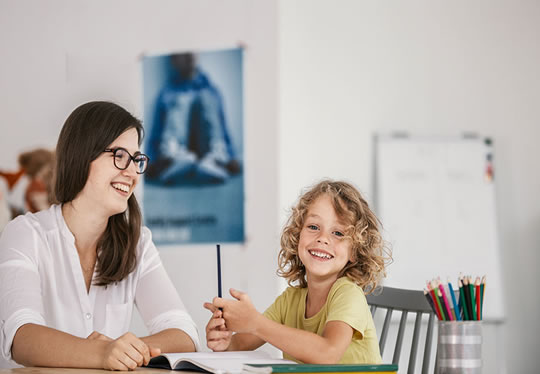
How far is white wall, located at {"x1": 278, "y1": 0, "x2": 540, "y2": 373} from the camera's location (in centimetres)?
368

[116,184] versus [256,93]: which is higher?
[256,93]

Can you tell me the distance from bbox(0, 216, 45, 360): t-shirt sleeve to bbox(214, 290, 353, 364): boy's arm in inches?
18.9

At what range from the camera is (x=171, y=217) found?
3664 mm

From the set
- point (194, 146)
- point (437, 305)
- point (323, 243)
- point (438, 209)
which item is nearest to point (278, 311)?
point (323, 243)

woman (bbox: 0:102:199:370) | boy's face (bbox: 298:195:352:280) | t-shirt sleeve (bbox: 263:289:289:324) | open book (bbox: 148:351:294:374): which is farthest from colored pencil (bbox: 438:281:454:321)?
woman (bbox: 0:102:199:370)

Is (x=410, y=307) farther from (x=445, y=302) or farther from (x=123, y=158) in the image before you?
(x=123, y=158)

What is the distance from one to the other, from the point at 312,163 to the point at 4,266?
7.68 feet

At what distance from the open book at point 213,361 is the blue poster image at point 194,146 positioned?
2220 mm

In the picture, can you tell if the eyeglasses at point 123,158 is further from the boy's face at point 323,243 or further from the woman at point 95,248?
the boy's face at point 323,243

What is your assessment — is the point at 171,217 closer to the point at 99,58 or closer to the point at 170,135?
the point at 170,135

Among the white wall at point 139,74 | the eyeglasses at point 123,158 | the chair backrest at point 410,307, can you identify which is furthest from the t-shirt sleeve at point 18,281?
the white wall at point 139,74

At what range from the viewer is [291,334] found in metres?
1.23

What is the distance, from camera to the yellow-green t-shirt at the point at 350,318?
1309mm

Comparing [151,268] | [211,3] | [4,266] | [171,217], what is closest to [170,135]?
[171,217]
